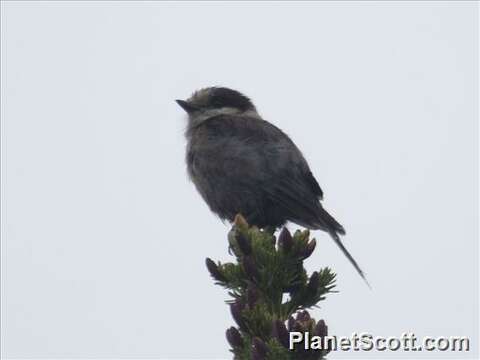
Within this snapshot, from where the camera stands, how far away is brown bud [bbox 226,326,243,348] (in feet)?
12.2

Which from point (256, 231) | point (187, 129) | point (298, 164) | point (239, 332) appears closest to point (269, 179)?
point (298, 164)

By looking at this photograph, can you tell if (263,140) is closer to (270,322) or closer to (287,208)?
(287,208)

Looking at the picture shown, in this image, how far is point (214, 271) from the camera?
423 cm

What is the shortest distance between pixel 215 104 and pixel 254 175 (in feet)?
5.49

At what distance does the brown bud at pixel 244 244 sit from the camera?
14.2 ft

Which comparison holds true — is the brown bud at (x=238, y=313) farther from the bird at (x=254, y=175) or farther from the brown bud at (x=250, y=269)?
the bird at (x=254, y=175)

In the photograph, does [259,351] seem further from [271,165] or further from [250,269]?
[271,165]

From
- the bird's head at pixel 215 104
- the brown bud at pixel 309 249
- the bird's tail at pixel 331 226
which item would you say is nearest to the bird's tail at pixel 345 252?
the bird's tail at pixel 331 226

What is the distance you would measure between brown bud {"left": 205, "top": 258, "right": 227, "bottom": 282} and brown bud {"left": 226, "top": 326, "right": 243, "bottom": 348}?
1.69 ft

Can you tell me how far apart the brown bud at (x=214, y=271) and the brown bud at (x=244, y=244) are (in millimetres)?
185

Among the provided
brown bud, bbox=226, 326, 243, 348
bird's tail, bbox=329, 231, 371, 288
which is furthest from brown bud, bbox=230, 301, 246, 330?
bird's tail, bbox=329, 231, 371, 288

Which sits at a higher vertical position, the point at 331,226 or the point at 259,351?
the point at 331,226

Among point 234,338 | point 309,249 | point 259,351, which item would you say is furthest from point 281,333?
point 309,249

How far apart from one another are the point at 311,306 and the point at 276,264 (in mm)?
285
